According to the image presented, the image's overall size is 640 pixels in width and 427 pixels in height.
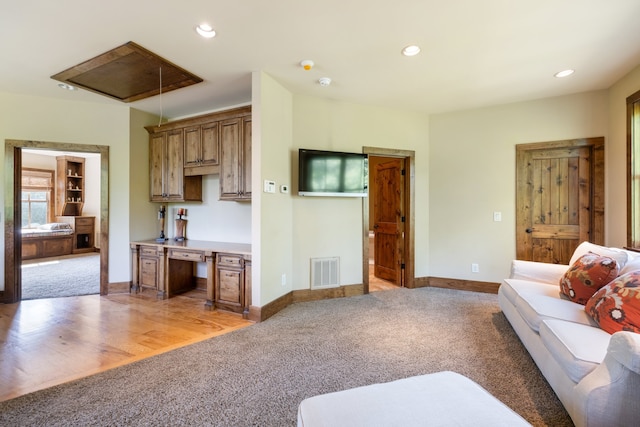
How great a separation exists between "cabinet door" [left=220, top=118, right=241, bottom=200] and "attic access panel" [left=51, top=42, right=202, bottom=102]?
603 mm

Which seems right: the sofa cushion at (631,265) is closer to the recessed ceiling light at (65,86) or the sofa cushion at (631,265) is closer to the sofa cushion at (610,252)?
the sofa cushion at (610,252)

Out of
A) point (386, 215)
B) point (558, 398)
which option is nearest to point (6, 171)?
point (386, 215)

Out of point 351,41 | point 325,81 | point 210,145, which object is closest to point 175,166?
point 210,145

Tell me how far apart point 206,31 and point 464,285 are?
4370 mm

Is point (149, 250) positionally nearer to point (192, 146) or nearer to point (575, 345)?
point (192, 146)

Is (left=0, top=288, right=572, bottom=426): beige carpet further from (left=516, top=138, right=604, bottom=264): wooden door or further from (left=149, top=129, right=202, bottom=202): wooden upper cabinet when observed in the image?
(left=149, top=129, right=202, bottom=202): wooden upper cabinet

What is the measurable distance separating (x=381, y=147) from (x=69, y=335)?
411 centimetres

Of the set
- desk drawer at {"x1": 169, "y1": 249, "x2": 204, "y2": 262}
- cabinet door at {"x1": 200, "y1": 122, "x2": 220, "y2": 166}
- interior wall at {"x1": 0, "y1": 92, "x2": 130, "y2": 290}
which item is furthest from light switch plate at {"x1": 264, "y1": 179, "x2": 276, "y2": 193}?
interior wall at {"x1": 0, "y1": 92, "x2": 130, "y2": 290}

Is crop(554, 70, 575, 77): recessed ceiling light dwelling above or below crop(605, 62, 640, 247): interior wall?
above

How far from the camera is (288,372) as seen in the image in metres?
2.06

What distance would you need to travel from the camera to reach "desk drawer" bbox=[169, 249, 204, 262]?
353 cm

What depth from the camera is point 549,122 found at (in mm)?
3744

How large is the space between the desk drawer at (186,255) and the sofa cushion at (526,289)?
3337 millimetres

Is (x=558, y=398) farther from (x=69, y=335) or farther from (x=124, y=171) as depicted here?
(x=124, y=171)
